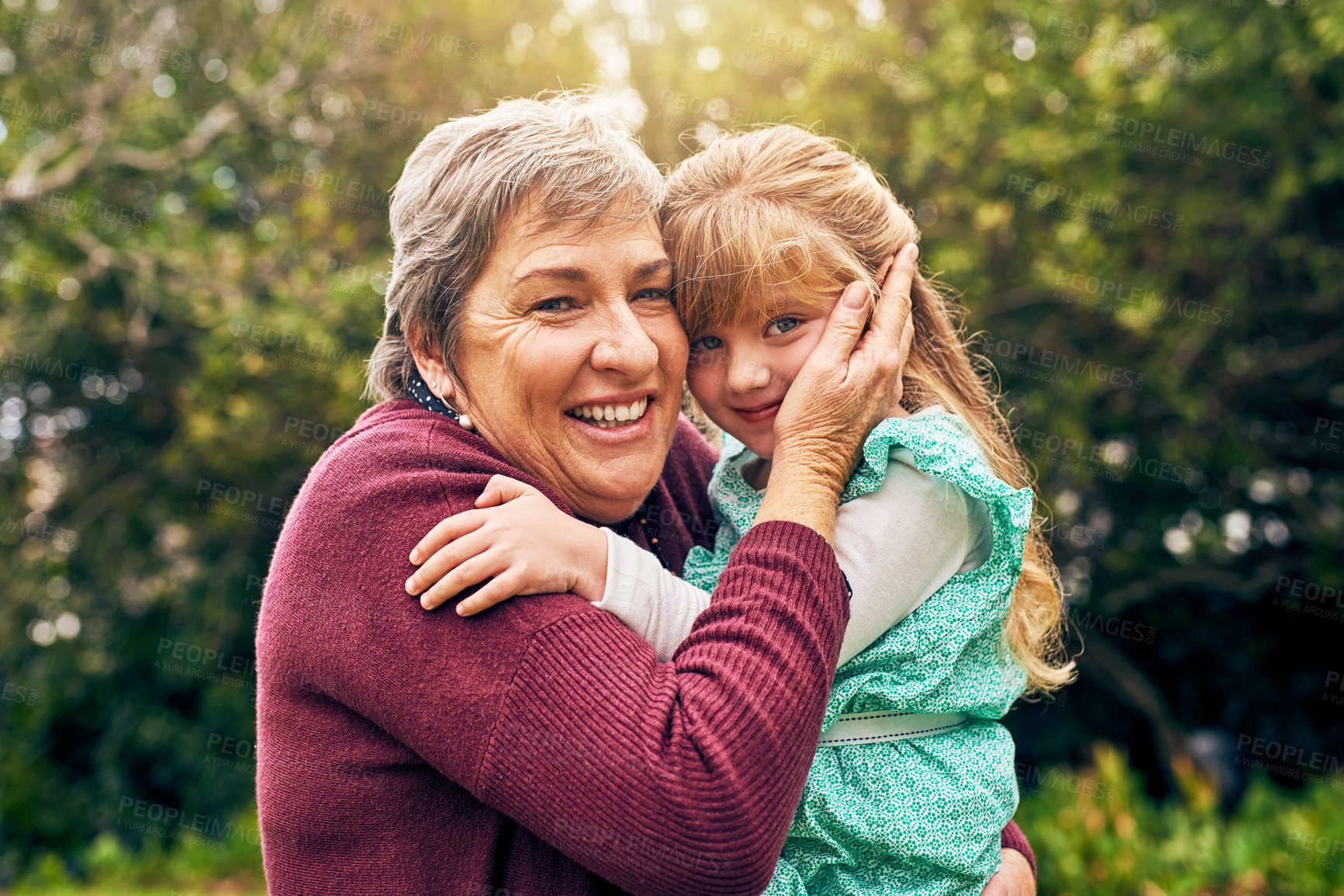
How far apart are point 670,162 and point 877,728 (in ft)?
20.4

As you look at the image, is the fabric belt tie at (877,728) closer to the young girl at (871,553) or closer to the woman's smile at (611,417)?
the young girl at (871,553)

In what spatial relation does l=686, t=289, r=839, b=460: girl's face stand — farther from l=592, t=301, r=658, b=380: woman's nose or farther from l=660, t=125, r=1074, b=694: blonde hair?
l=592, t=301, r=658, b=380: woman's nose

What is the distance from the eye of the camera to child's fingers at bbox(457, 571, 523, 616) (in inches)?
58.9

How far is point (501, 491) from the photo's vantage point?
166 cm

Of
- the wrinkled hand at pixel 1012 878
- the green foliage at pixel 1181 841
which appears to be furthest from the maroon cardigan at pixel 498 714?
the green foliage at pixel 1181 841

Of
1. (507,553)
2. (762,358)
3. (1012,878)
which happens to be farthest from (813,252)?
(1012,878)

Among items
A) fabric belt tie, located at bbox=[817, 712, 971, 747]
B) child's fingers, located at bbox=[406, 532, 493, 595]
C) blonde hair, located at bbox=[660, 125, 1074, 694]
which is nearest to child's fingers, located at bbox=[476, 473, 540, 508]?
child's fingers, located at bbox=[406, 532, 493, 595]

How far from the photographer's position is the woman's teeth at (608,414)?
1932mm

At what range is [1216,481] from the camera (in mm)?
7734

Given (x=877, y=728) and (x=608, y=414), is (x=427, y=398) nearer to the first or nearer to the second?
(x=608, y=414)

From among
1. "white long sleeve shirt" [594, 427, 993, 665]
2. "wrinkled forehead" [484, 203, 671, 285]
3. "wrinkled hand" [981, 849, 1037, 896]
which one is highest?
"wrinkled forehead" [484, 203, 671, 285]

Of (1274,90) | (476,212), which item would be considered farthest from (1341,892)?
(476,212)

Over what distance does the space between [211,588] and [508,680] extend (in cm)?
885

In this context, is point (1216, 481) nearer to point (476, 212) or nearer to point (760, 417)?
point (760, 417)
